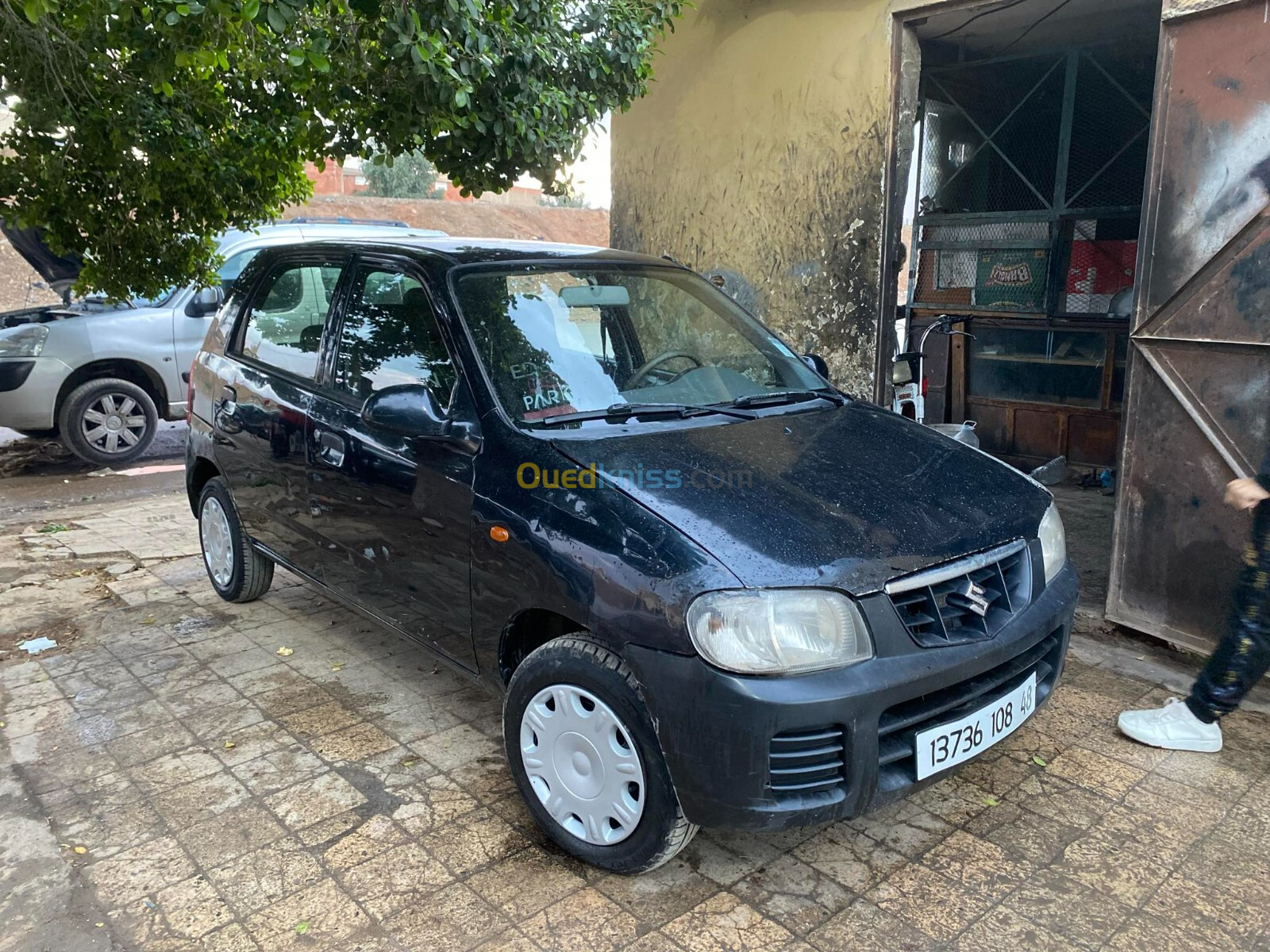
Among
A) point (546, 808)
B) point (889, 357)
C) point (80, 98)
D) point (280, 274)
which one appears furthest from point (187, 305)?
point (546, 808)

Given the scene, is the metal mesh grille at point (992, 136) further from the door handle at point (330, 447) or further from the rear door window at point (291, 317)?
the door handle at point (330, 447)

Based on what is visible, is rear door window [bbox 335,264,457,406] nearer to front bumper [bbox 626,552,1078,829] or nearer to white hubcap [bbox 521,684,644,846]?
white hubcap [bbox 521,684,644,846]

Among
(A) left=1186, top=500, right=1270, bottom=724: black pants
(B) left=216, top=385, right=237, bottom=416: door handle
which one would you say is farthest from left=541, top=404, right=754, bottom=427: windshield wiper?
(B) left=216, top=385, right=237, bottom=416: door handle

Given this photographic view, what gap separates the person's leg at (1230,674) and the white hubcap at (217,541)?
403cm

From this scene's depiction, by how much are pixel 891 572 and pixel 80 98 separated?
4.97m

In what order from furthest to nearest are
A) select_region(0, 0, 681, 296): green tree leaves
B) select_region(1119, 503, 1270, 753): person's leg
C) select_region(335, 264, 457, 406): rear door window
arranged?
select_region(0, 0, 681, 296): green tree leaves < select_region(335, 264, 457, 406): rear door window < select_region(1119, 503, 1270, 753): person's leg

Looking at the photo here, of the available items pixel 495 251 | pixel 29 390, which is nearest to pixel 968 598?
pixel 495 251

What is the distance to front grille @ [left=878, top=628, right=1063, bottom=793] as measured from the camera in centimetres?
238

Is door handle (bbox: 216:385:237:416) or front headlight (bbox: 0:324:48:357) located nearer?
door handle (bbox: 216:385:237:416)

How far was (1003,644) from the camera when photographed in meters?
2.55

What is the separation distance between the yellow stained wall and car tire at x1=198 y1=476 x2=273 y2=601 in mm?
3550

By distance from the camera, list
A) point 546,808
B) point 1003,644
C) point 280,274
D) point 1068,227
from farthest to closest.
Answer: point 1068,227 → point 280,274 → point 546,808 → point 1003,644

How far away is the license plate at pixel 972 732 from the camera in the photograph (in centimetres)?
243

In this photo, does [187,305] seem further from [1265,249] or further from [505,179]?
[1265,249]
